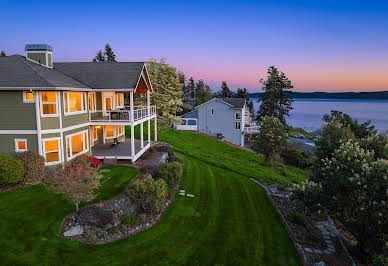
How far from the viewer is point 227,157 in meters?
33.9

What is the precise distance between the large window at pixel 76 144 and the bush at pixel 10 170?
3.54 meters

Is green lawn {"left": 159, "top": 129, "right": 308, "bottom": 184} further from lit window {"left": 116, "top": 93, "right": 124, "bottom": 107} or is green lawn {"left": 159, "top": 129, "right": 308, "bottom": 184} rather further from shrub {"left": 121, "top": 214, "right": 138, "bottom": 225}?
shrub {"left": 121, "top": 214, "right": 138, "bottom": 225}

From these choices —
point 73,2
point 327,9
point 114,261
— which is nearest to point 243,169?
point 114,261

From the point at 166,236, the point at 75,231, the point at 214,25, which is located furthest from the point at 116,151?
the point at 214,25

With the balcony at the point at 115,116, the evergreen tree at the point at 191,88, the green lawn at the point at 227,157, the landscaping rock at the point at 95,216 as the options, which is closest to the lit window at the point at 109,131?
the balcony at the point at 115,116

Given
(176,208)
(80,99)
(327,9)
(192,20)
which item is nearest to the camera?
(176,208)

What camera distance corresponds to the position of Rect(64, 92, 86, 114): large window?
17.1 metres

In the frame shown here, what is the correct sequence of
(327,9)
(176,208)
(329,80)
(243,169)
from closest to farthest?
(176,208) < (243,169) < (327,9) < (329,80)

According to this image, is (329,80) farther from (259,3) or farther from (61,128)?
(61,128)

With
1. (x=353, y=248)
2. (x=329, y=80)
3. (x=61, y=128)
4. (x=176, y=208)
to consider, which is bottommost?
(x=353, y=248)

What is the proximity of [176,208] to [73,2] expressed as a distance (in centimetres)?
3123

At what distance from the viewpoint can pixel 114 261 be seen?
29.6 ft

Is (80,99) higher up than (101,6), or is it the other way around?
(101,6)

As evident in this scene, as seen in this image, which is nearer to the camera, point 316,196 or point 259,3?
point 316,196
